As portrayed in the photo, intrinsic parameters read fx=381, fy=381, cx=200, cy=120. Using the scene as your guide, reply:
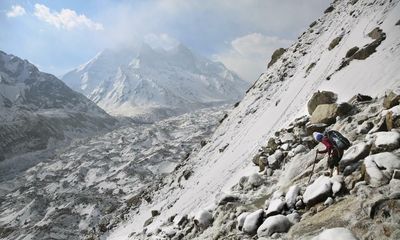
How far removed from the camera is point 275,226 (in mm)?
11398

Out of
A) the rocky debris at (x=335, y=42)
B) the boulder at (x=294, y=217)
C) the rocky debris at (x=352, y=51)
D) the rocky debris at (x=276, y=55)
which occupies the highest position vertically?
the rocky debris at (x=276, y=55)

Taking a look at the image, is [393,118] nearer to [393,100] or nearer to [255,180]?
[393,100]

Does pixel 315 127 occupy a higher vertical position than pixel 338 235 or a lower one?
higher

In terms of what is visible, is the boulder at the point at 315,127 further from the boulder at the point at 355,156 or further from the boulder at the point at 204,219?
A: the boulder at the point at 204,219

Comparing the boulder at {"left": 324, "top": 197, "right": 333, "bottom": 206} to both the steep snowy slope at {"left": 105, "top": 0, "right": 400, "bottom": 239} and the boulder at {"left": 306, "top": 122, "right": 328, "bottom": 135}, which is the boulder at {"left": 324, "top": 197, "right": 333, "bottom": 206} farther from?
the steep snowy slope at {"left": 105, "top": 0, "right": 400, "bottom": 239}

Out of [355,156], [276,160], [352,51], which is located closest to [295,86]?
[352,51]

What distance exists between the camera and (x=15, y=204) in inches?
3625

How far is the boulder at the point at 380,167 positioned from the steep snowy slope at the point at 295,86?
7.55 m

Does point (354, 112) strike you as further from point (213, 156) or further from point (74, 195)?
point (74, 195)

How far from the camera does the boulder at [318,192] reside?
37.5 feet

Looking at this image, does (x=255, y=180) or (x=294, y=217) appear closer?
(x=294, y=217)

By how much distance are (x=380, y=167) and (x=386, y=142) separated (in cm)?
138

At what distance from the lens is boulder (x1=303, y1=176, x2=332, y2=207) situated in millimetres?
11430

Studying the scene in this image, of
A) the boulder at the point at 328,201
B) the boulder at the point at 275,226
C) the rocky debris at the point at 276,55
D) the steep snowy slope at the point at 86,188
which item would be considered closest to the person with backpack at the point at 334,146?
the boulder at the point at 328,201
